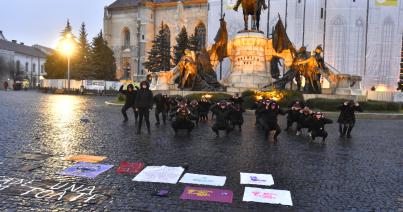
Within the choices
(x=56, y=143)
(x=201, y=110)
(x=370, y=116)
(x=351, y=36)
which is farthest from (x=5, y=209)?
(x=351, y=36)

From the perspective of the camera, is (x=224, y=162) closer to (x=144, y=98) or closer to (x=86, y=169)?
(x=86, y=169)

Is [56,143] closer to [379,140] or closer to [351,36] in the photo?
[379,140]

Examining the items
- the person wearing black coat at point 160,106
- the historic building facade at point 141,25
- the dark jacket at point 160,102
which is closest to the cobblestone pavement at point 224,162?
the person wearing black coat at point 160,106

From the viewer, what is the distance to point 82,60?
5762 cm

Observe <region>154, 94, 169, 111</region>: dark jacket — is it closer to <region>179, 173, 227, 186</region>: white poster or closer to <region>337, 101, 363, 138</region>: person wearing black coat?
<region>337, 101, 363, 138</region>: person wearing black coat

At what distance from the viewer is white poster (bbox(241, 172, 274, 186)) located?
258 inches

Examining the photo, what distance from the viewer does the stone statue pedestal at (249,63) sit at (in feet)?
90.7

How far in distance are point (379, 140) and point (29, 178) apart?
10.2m

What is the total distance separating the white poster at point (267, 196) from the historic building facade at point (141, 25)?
57785mm

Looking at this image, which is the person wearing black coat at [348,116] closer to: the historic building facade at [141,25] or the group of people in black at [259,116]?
the group of people in black at [259,116]

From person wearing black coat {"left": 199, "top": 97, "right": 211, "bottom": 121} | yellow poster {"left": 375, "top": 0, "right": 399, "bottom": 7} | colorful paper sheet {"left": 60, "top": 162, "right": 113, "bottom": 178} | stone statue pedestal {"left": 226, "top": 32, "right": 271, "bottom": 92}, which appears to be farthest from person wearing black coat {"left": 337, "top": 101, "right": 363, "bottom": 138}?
yellow poster {"left": 375, "top": 0, "right": 399, "bottom": 7}

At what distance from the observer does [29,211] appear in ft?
16.0

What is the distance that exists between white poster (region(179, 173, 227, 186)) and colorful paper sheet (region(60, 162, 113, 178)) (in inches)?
60.0

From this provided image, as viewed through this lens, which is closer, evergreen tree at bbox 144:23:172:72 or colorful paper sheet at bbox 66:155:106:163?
colorful paper sheet at bbox 66:155:106:163
